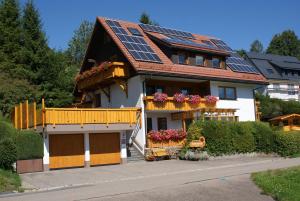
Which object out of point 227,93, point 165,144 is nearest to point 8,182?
point 165,144

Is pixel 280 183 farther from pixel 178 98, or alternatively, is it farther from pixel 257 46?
pixel 257 46

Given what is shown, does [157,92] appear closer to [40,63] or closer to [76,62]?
[40,63]

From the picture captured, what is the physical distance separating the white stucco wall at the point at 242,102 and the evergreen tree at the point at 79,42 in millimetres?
36007

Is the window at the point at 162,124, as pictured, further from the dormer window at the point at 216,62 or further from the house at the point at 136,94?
the dormer window at the point at 216,62

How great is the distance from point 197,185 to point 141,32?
20111mm

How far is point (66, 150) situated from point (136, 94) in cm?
672

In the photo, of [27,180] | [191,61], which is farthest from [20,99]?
[27,180]

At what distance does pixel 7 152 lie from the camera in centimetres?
1897

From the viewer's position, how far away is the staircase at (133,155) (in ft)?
86.3

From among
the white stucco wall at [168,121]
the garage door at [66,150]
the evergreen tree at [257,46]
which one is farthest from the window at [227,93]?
the evergreen tree at [257,46]

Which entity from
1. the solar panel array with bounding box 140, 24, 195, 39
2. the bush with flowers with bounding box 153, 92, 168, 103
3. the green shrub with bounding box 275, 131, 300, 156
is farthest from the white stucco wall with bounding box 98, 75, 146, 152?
the green shrub with bounding box 275, 131, 300, 156

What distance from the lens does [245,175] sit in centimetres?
1756

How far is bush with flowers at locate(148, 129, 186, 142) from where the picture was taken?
89.2 ft

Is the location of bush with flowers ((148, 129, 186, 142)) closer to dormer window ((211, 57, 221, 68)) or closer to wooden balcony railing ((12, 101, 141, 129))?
wooden balcony railing ((12, 101, 141, 129))
